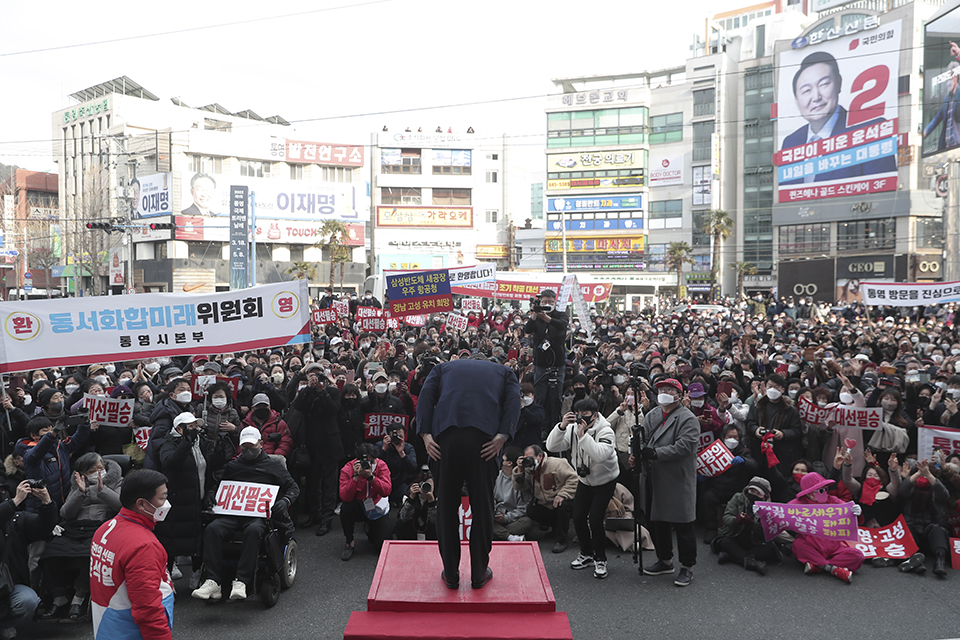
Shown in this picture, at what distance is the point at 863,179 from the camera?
54.0 meters

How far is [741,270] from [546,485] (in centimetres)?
5397

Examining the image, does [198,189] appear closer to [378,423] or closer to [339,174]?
[339,174]

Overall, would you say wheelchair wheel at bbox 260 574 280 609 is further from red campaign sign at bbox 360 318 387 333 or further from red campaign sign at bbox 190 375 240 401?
red campaign sign at bbox 360 318 387 333

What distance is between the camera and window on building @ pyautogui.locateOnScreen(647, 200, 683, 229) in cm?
6775

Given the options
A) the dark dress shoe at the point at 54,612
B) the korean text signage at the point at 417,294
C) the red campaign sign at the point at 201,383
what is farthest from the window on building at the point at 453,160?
the dark dress shoe at the point at 54,612

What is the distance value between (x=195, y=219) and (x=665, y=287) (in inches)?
1539

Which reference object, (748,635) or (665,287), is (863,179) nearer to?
(665,287)

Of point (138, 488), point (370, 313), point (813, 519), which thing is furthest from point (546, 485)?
point (370, 313)

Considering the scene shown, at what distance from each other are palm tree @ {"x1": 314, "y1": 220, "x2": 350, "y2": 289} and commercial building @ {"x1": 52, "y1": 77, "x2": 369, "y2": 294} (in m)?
0.67

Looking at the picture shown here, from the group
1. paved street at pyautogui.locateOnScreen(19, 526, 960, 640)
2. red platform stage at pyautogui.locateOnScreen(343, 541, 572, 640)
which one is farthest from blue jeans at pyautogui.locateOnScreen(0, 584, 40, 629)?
red platform stage at pyautogui.locateOnScreen(343, 541, 572, 640)

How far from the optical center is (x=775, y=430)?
836 cm

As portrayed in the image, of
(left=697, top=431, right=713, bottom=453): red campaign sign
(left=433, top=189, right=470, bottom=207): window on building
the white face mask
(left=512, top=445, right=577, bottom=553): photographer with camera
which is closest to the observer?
the white face mask

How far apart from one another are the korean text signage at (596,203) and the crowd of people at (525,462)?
58.1 m

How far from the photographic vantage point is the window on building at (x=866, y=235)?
52344mm
